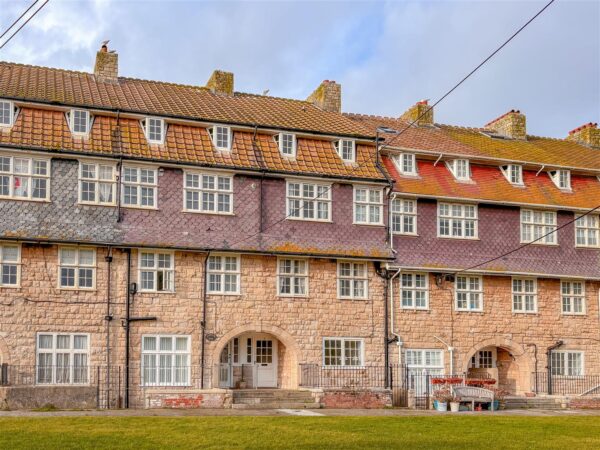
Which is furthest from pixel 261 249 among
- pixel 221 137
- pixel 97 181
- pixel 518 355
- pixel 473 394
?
pixel 518 355

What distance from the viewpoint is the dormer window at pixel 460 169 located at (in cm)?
3719

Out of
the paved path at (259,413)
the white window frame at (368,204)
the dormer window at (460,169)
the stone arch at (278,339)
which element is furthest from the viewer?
the dormer window at (460,169)

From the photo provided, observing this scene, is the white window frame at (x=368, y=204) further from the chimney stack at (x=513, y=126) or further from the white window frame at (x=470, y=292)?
the chimney stack at (x=513, y=126)

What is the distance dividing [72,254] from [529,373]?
1764 centimetres

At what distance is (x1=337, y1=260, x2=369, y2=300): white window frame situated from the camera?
34.1 meters

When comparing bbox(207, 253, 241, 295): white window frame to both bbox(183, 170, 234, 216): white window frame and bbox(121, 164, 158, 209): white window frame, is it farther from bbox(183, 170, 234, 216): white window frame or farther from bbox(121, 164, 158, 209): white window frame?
bbox(121, 164, 158, 209): white window frame

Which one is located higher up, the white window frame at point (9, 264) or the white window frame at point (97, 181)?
the white window frame at point (97, 181)

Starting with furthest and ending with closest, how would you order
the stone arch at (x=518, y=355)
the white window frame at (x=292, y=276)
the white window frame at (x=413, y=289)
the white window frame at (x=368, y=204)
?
the stone arch at (x=518, y=355)
the white window frame at (x=413, y=289)
the white window frame at (x=368, y=204)
the white window frame at (x=292, y=276)

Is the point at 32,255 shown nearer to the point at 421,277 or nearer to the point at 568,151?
the point at 421,277

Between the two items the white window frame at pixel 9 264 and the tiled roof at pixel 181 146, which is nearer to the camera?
the white window frame at pixel 9 264

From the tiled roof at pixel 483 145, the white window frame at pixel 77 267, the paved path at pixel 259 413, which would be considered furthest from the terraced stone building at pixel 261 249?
the paved path at pixel 259 413

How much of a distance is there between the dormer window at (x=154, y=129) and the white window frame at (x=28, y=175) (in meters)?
3.64

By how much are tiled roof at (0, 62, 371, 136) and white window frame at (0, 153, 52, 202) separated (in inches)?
80.6

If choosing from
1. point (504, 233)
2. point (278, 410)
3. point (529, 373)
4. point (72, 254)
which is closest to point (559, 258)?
point (504, 233)
